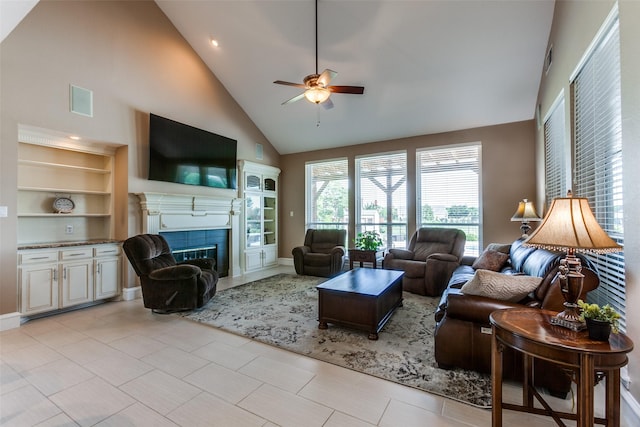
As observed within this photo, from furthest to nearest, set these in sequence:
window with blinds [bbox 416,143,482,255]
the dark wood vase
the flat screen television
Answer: window with blinds [bbox 416,143,482,255], the flat screen television, the dark wood vase

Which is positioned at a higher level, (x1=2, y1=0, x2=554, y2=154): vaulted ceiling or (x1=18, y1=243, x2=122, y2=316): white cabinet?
(x1=2, y1=0, x2=554, y2=154): vaulted ceiling

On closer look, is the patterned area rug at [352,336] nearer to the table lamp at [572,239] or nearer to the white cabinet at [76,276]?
the table lamp at [572,239]

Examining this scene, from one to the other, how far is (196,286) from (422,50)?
446 centimetres

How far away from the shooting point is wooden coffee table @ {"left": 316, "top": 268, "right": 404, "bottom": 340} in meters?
2.80

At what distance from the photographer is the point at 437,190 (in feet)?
18.1

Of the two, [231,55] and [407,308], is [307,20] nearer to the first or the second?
[231,55]

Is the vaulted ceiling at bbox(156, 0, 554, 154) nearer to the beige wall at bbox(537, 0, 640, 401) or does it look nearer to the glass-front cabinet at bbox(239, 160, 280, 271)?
the glass-front cabinet at bbox(239, 160, 280, 271)

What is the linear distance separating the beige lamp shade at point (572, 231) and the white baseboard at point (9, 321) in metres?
4.95

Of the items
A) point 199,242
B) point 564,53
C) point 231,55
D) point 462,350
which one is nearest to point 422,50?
point 564,53

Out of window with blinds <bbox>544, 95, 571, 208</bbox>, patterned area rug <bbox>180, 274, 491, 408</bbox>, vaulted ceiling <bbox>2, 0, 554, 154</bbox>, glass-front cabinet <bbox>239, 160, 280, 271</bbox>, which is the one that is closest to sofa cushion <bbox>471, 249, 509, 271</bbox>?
patterned area rug <bbox>180, 274, 491, 408</bbox>

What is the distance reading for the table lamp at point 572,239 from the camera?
1373mm

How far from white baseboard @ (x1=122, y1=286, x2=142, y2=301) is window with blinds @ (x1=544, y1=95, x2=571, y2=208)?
5.75 metres

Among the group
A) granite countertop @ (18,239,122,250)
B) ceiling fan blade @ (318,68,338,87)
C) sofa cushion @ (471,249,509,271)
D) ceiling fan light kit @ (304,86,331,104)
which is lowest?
sofa cushion @ (471,249,509,271)

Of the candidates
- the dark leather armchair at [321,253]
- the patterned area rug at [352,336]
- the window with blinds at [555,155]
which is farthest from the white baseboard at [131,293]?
the window with blinds at [555,155]
